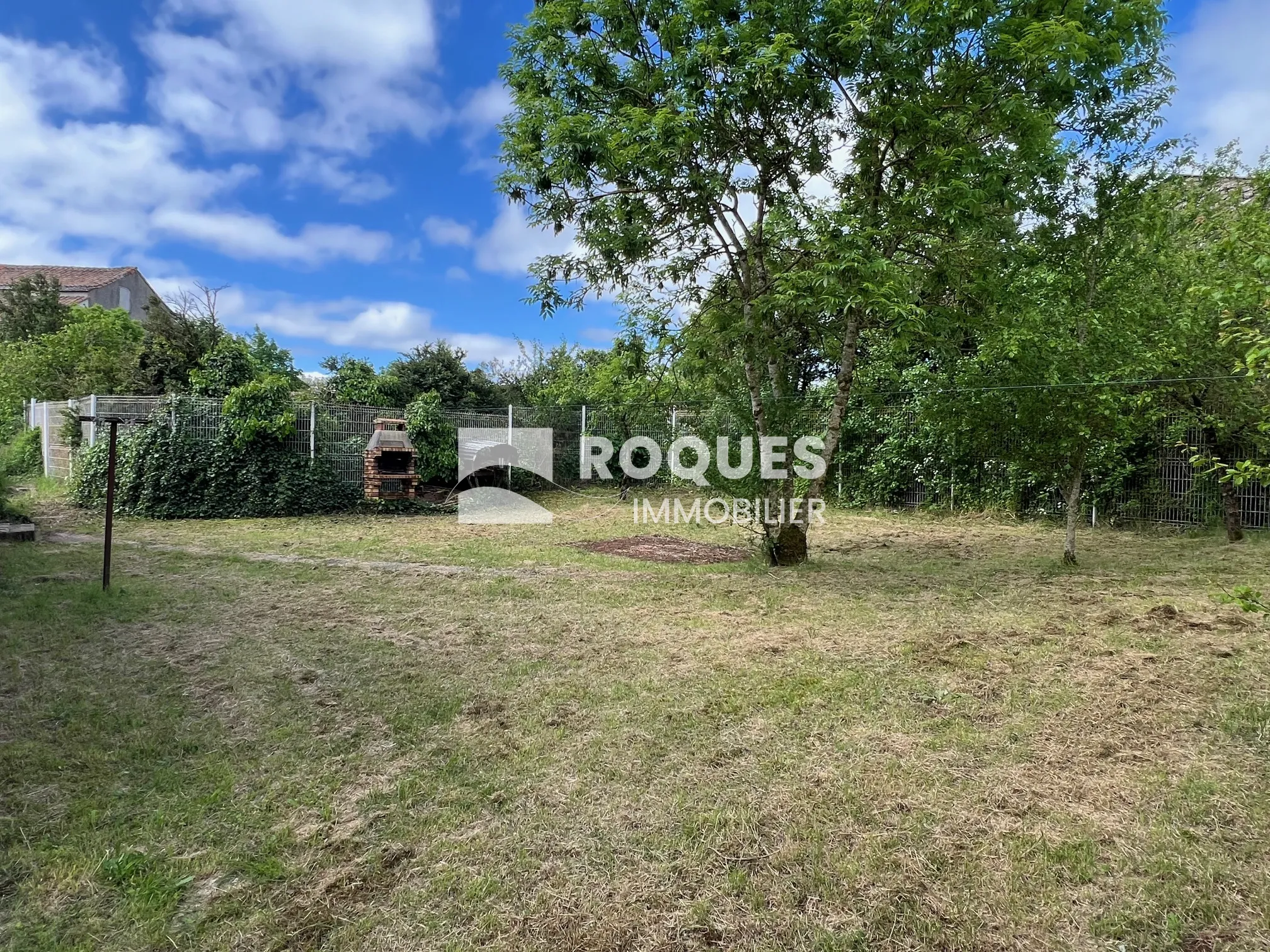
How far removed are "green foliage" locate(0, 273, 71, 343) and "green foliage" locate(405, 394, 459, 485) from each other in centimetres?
1749

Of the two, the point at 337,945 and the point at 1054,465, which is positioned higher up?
the point at 1054,465

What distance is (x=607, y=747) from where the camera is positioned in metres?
2.53

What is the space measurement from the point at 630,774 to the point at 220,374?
10.8 m

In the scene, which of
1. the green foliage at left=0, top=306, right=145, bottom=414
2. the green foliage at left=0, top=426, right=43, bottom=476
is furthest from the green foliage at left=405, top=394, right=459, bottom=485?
the green foliage at left=0, top=306, right=145, bottom=414

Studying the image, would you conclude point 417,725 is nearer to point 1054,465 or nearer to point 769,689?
point 769,689

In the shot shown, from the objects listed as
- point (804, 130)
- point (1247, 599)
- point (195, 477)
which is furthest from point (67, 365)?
point (1247, 599)

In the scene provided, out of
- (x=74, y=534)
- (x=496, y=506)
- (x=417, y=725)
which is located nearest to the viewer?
(x=417, y=725)

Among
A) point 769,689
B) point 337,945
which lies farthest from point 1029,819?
point 337,945

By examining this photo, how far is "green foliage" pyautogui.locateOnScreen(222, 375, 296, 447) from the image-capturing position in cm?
977

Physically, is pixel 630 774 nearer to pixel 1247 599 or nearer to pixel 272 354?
pixel 1247 599

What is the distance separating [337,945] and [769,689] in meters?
2.14

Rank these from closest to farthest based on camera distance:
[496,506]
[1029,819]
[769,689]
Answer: [1029,819], [769,689], [496,506]

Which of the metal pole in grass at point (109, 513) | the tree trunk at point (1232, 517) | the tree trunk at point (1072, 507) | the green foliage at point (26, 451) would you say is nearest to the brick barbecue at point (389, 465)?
the green foliage at point (26, 451)
